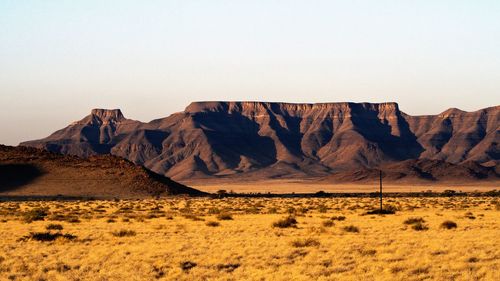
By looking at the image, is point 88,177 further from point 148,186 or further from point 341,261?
point 341,261

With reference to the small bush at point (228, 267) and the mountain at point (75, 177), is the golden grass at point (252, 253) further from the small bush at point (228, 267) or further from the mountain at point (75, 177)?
the mountain at point (75, 177)

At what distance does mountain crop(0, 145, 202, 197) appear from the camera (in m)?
103

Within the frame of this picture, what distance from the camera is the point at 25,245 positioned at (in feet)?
93.4

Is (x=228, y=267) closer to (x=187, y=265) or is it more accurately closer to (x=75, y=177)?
(x=187, y=265)

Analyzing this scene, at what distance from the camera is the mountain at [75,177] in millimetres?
103312

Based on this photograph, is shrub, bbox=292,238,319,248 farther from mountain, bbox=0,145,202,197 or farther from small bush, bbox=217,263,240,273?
mountain, bbox=0,145,202,197

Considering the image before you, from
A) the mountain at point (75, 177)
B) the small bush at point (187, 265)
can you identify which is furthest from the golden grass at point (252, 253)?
the mountain at point (75, 177)

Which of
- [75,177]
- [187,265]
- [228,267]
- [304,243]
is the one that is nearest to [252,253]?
[304,243]

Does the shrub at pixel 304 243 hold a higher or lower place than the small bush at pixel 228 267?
higher

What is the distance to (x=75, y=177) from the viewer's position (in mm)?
109250

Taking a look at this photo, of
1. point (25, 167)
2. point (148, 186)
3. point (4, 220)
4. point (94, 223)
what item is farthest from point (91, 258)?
point (25, 167)

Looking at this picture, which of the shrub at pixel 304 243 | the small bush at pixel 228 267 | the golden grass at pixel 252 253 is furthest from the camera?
the shrub at pixel 304 243

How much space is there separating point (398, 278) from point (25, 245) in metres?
14.8

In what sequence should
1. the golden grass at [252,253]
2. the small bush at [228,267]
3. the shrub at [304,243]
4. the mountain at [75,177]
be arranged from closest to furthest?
the golden grass at [252,253] < the small bush at [228,267] < the shrub at [304,243] < the mountain at [75,177]
